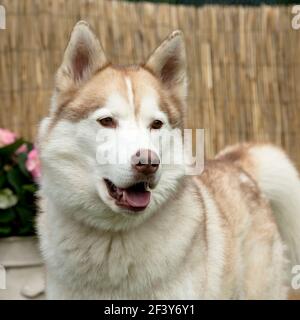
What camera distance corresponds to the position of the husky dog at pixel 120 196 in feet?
10.7

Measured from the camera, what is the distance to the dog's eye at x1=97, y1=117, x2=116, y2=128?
3.29 m

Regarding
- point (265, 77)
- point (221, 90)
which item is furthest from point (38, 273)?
point (265, 77)

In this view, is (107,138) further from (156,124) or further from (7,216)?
(7,216)

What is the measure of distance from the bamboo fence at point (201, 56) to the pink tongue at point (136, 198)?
2604 millimetres

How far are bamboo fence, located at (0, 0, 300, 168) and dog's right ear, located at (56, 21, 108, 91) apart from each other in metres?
2.16

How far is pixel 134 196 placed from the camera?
3209 mm

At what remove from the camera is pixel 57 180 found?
3.40m

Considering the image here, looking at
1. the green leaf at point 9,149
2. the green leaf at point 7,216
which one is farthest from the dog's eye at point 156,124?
the green leaf at point 9,149

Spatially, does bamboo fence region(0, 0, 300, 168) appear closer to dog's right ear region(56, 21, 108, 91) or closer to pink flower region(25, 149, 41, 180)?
pink flower region(25, 149, 41, 180)

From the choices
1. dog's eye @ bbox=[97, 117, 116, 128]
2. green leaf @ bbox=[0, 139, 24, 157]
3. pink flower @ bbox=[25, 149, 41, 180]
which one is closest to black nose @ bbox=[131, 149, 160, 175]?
dog's eye @ bbox=[97, 117, 116, 128]

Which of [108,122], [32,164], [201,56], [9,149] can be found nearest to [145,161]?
[108,122]

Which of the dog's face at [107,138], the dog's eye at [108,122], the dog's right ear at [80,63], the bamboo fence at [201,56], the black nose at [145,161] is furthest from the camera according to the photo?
the bamboo fence at [201,56]

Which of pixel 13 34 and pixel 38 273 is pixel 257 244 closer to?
pixel 38 273

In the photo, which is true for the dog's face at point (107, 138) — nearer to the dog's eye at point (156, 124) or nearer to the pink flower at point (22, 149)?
A: the dog's eye at point (156, 124)
